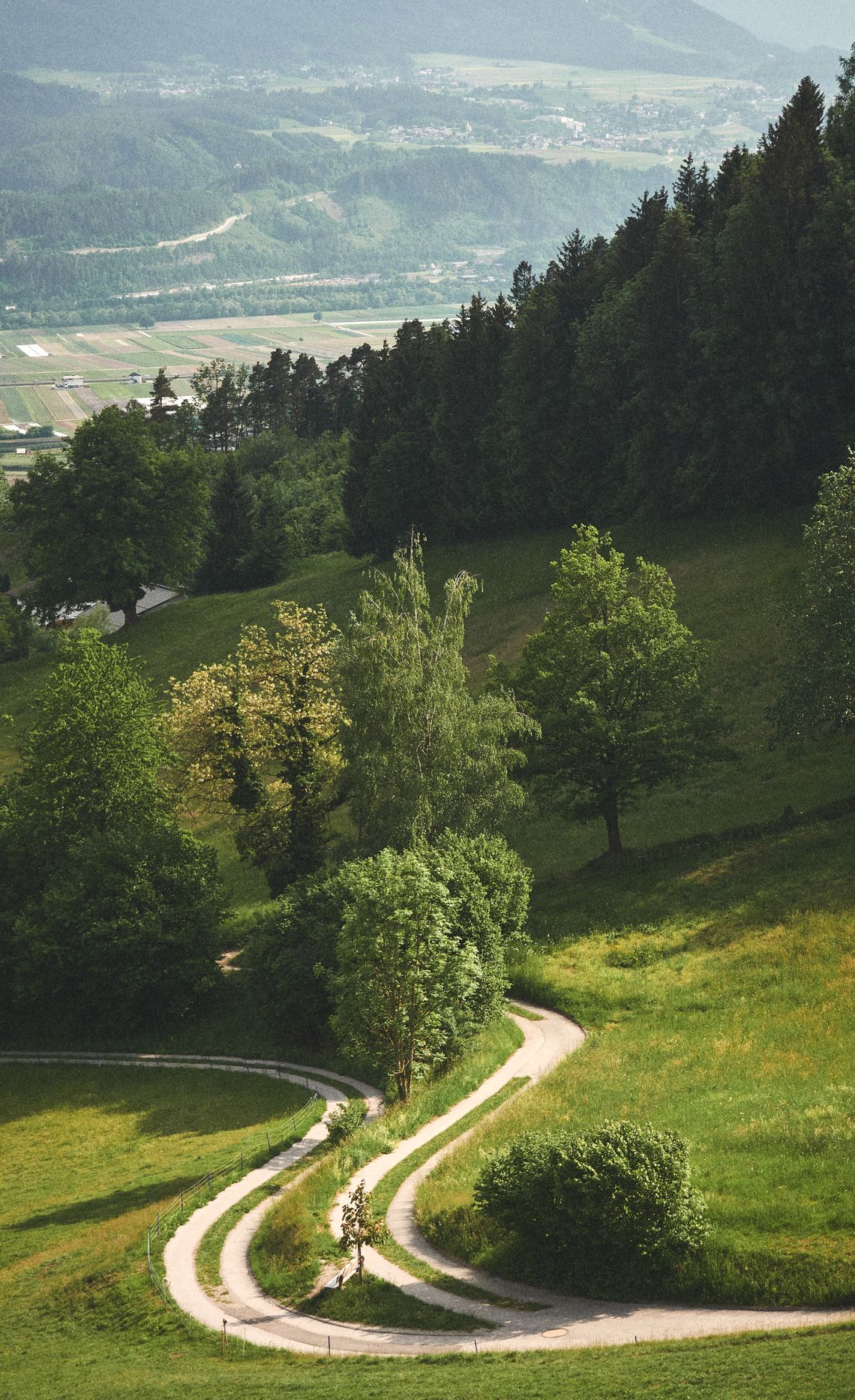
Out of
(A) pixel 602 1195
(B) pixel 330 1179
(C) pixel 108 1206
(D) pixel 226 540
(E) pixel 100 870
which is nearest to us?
(A) pixel 602 1195

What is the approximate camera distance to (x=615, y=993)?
44.8 m

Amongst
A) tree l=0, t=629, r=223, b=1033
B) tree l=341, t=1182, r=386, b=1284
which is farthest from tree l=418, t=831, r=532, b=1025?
tree l=0, t=629, r=223, b=1033

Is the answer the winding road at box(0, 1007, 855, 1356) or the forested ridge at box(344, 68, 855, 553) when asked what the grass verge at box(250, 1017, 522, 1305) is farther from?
the forested ridge at box(344, 68, 855, 553)

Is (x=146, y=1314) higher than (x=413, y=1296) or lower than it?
lower

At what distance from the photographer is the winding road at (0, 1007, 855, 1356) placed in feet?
82.7

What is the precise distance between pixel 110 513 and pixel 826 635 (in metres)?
65.4

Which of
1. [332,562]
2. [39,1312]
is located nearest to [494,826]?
[39,1312]

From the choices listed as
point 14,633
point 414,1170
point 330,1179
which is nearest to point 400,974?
point 414,1170

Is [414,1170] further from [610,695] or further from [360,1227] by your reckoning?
[610,695]

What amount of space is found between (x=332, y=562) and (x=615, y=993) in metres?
75.9

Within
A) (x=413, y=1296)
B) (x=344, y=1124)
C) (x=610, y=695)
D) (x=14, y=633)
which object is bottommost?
(x=14, y=633)

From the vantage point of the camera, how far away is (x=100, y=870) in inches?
2141

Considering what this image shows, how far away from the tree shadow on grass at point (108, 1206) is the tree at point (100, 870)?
1511cm

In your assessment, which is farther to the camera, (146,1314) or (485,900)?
(485,900)
